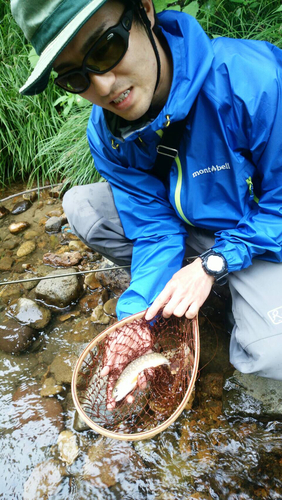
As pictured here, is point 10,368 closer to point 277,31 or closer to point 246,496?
point 246,496

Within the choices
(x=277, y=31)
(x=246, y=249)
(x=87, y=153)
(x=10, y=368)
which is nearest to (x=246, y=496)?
(x=246, y=249)

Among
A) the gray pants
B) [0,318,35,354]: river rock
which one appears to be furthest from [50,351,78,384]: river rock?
the gray pants

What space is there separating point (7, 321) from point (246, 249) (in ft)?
7.34

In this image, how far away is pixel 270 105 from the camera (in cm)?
178

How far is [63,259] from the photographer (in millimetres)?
3893

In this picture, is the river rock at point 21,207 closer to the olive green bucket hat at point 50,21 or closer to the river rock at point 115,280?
the river rock at point 115,280

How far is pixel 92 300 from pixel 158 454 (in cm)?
151

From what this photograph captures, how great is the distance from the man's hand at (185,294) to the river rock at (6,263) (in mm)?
2494

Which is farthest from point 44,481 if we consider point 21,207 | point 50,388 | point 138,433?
point 21,207

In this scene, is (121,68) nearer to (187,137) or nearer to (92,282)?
(187,137)

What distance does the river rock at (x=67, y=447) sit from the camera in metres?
2.27

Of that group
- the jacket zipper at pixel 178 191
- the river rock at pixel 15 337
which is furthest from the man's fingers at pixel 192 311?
the river rock at pixel 15 337

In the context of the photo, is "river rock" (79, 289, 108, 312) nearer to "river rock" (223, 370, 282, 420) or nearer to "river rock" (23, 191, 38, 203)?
"river rock" (223, 370, 282, 420)

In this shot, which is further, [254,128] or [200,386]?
[200,386]
